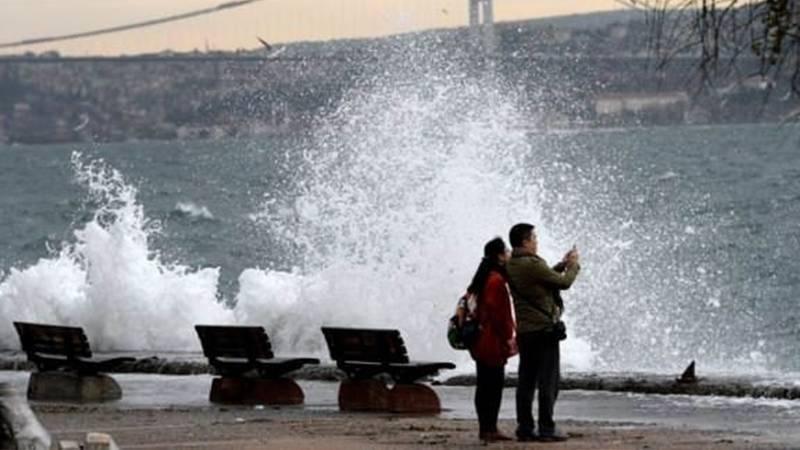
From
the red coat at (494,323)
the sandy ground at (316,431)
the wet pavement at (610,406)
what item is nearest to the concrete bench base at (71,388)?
the wet pavement at (610,406)

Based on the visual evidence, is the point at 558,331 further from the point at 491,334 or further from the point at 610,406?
the point at 610,406

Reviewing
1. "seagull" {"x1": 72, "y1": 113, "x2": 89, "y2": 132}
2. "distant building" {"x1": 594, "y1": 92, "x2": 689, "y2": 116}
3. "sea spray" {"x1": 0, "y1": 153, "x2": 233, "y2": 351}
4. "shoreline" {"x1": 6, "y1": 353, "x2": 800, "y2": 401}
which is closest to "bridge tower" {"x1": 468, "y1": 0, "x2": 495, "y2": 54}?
"distant building" {"x1": 594, "y1": 92, "x2": 689, "y2": 116}

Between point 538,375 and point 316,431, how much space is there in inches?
69.2

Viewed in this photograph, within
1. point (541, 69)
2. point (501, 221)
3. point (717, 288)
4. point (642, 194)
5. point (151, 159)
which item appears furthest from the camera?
point (151, 159)

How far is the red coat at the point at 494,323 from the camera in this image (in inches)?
594

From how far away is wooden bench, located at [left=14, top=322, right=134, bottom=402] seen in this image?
1947 cm

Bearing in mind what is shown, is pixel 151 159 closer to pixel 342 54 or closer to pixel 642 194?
pixel 342 54

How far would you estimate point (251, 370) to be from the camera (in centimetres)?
1908

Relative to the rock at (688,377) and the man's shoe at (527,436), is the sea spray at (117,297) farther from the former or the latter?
the man's shoe at (527,436)

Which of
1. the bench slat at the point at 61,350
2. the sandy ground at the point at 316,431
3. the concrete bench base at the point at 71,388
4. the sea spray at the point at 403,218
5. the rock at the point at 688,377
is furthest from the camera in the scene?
the sea spray at the point at 403,218

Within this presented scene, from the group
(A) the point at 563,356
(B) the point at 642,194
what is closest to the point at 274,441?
(A) the point at 563,356

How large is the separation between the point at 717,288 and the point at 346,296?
67.5ft

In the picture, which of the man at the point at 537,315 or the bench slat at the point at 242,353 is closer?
the man at the point at 537,315

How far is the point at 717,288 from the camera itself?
1823 inches
